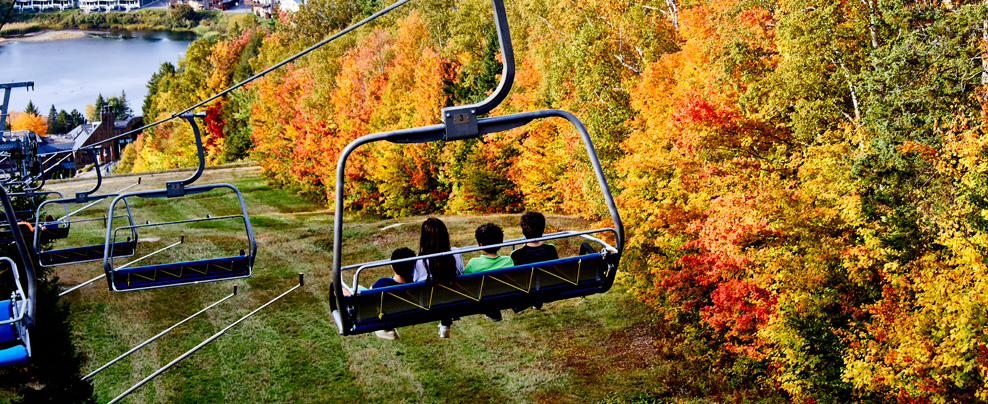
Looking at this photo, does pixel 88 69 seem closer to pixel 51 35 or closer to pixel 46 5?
pixel 51 35

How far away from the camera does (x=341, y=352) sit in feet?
105

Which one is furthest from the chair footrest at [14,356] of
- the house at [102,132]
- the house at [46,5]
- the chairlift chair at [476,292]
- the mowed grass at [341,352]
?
the house at [46,5]

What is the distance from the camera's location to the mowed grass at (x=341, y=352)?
93.5ft

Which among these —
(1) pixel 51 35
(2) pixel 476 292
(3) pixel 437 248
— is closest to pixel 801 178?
(2) pixel 476 292

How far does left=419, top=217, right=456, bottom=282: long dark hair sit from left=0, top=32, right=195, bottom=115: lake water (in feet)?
557

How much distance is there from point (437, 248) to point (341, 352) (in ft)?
83.6

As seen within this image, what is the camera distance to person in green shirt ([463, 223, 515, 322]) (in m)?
8.23

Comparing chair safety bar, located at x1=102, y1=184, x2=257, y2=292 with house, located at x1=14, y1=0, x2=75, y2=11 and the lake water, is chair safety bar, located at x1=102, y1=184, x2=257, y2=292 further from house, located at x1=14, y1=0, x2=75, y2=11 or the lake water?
house, located at x1=14, y1=0, x2=75, y2=11

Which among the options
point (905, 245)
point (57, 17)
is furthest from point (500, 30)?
point (57, 17)

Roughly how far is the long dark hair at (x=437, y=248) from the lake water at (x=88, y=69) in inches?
6684

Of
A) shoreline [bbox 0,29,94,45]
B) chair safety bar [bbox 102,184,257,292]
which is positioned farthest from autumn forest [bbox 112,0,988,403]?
shoreline [bbox 0,29,94,45]

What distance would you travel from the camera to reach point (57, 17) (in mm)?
167000

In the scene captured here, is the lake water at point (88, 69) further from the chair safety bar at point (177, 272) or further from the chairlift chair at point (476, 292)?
the chairlift chair at point (476, 292)

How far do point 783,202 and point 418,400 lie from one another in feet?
47.8
